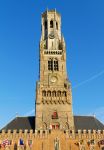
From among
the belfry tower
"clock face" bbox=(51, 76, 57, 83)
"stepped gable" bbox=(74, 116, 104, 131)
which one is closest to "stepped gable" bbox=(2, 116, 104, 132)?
"stepped gable" bbox=(74, 116, 104, 131)

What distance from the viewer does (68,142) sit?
6175 cm

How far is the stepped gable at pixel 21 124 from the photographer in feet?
211

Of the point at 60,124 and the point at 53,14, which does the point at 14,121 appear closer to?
the point at 60,124

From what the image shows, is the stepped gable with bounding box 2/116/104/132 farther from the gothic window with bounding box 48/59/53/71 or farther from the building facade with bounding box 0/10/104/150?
the gothic window with bounding box 48/59/53/71

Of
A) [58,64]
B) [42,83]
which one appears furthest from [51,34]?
[42,83]

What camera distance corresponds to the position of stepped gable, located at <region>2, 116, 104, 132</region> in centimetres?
6468

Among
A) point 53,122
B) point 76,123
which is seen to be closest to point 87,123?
point 76,123

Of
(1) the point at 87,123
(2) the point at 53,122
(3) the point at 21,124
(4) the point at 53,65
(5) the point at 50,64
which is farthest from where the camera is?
(5) the point at 50,64

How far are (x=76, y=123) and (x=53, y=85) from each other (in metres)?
10.7

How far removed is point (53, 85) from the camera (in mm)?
67250

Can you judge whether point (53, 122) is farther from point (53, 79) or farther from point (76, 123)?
point (53, 79)

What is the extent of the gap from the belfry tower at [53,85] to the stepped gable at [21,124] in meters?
3.05

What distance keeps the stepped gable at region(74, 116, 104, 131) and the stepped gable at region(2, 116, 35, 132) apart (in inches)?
419

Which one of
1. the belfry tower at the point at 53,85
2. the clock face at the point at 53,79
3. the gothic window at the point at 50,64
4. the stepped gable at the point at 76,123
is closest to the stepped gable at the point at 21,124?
the stepped gable at the point at 76,123
